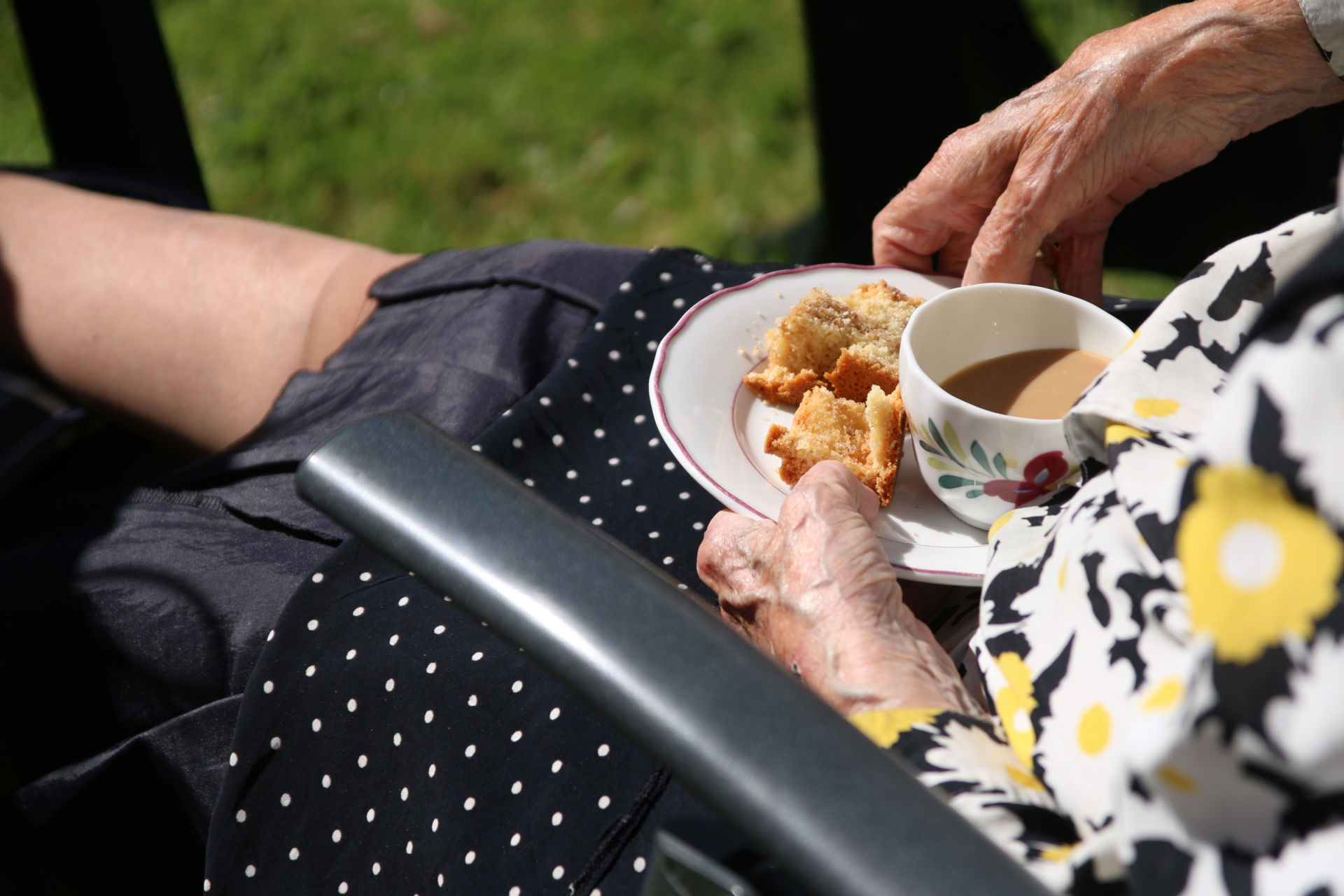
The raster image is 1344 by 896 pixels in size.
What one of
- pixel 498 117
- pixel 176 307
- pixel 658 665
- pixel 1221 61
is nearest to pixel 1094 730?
pixel 658 665

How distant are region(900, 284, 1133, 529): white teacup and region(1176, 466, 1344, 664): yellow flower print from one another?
1.03 ft

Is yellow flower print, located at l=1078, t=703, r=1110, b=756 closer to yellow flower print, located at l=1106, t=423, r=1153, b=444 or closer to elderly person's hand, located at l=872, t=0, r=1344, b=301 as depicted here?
yellow flower print, located at l=1106, t=423, r=1153, b=444

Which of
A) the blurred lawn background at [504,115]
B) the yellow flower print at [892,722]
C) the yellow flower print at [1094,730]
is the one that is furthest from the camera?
the blurred lawn background at [504,115]

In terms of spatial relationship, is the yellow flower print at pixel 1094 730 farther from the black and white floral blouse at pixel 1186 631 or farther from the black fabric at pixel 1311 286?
the black fabric at pixel 1311 286

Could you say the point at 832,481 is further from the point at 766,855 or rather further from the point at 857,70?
the point at 857,70

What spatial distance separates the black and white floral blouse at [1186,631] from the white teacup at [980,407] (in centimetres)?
7

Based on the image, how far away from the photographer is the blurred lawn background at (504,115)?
9.53 ft

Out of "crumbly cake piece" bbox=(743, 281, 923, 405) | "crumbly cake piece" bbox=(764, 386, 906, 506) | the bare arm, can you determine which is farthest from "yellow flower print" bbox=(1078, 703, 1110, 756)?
the bare arm

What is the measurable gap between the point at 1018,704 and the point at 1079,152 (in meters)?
0.70

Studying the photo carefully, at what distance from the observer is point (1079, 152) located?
1123 mm

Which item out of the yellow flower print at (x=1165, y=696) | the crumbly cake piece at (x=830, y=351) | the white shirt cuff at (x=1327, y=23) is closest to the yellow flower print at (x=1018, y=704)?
the yellow flower print at (x=1165, y=696)

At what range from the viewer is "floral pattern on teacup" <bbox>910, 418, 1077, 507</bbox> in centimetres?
86

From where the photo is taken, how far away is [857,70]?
2.40 metres

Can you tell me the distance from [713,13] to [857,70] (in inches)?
48.9
